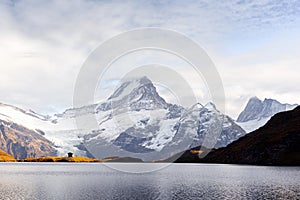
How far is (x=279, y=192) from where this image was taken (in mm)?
104188

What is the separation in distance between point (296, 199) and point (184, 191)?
32124 mm

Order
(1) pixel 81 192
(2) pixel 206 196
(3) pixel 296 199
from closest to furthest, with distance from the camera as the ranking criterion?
(3) pixel 296 199, (2) pixel 206 196, (1) pixel 81 192

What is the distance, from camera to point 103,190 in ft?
357

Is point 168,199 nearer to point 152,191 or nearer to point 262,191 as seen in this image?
point 152,191

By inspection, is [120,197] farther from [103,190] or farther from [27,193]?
[27,193]

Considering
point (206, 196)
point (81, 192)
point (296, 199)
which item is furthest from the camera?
point (81, 192)

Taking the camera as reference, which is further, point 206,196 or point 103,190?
point 103,190

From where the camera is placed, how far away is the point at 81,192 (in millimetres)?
103562

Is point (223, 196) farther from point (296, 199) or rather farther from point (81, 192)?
point (81, 192)

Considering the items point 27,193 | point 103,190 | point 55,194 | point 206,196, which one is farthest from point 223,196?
point 27,193

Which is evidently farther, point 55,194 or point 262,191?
point 262,191

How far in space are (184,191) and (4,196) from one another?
5020cm

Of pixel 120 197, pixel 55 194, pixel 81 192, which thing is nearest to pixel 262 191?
pixel 120 197

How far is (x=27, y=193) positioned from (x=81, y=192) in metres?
14.8
